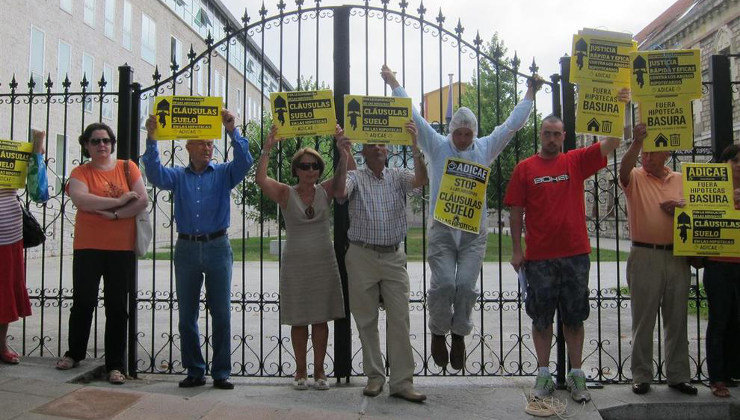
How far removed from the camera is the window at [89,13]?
843 inches

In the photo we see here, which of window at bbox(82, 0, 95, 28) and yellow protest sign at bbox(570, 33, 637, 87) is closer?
yellow protest sign at bbox(570, 33, 637, 87)

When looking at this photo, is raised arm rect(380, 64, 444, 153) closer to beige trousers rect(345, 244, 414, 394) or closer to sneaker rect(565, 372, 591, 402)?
beige trousers rect(345, 244, 414, 394)

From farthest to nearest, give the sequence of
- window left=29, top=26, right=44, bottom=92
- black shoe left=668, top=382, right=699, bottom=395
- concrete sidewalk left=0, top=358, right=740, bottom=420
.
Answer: window left=29, top=26, right=44, bottom=92 < black shoe left=668, top=382, right=699, bottom=395 < concrete sidewalk left=0, top=358, right=740, bottom=420

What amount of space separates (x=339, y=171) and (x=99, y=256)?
2088 millimetres

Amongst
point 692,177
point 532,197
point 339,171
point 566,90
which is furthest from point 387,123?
point 692,177

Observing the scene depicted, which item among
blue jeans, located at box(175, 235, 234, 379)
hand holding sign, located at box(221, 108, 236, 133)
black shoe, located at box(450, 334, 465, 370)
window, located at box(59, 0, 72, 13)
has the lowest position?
black shoe, located at box(450, 334, 465, 370)

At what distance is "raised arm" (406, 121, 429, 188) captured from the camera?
4.23 meters

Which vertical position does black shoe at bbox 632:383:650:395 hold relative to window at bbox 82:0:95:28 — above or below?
below

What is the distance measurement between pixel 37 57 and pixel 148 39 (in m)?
8.41

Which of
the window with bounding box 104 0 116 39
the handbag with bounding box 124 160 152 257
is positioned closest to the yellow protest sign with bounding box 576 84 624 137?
the handbag with bounding box 124 160 152 257

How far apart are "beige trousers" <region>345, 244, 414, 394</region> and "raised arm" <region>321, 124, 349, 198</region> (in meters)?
0.46

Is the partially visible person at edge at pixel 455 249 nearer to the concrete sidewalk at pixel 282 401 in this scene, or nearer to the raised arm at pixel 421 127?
the raised arm at pixel 421 127

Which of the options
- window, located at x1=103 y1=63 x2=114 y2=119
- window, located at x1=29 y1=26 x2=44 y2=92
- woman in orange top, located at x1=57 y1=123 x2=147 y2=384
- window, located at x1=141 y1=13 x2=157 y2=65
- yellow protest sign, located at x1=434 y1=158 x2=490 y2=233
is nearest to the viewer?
yellow protest sign, located at x1=434 y1=158 x2=490 y2=233

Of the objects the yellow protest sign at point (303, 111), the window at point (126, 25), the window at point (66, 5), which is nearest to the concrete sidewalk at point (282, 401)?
the yellow protest sign at point (303, 111)
